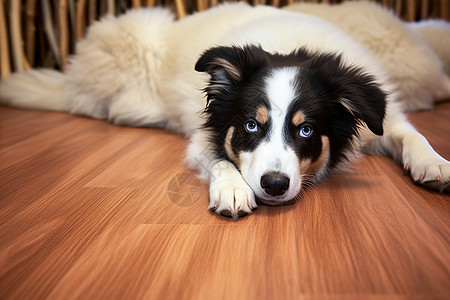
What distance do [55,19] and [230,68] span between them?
3360 mm

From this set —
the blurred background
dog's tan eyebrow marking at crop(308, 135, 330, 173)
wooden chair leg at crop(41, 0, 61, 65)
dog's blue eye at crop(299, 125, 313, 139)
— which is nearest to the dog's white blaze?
dog's blue eye at crop(299, 125, 313, 139)

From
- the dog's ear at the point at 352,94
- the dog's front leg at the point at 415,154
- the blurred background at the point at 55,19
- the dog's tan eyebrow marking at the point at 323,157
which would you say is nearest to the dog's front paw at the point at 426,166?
the dog's front leg at the point at 415,154

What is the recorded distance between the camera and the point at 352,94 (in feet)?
6.19

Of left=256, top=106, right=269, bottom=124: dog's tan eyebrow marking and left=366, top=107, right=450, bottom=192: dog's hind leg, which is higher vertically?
left=256, top=106, right=269, bottom=124: dog's tan eyebrow marking

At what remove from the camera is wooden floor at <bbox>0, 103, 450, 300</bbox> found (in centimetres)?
124

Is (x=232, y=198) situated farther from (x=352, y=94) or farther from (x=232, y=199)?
(x=352, y=94)

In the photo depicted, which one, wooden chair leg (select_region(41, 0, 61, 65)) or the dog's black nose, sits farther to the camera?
wooden chair leg (select_region(41, 0, 61, 65))

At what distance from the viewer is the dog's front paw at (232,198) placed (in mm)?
1688

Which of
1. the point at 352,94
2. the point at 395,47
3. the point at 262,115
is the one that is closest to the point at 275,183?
the point at 262,115

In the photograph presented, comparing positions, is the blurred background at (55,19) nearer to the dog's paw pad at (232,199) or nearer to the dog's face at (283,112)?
the dog's face at (283,112)

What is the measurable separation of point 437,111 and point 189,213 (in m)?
2.81

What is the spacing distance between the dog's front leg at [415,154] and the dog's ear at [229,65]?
883 mm

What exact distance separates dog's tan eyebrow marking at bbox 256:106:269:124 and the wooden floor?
0.40 metres

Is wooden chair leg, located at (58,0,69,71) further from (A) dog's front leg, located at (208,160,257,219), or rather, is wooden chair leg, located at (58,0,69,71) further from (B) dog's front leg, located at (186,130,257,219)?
(A) dog's front leg, located at (208,160,257,219)
